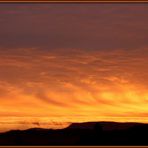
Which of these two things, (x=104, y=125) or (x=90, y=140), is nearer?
(x=90, y=140)

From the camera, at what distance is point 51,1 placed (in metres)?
10.4

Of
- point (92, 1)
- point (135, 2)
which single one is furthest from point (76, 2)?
point (135, 2)

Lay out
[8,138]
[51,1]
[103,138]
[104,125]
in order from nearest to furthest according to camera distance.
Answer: [51,1] → [103,138] → [8,138] → [104,125]

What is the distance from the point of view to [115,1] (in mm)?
10531

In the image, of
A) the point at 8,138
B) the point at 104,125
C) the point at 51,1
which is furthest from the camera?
the point at 104,125

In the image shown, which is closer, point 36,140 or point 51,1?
point 51,1

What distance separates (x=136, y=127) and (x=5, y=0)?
13.1 m

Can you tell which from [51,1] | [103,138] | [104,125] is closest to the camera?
[51,1]

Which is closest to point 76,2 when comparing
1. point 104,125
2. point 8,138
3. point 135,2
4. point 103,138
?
point 135,2

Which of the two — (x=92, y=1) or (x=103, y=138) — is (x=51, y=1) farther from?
(x=103, y=138)

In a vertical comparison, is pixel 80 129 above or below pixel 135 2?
below

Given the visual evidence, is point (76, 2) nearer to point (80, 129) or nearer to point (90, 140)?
point (90, 140)

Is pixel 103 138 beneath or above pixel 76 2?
beneath

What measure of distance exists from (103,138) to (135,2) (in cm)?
866
